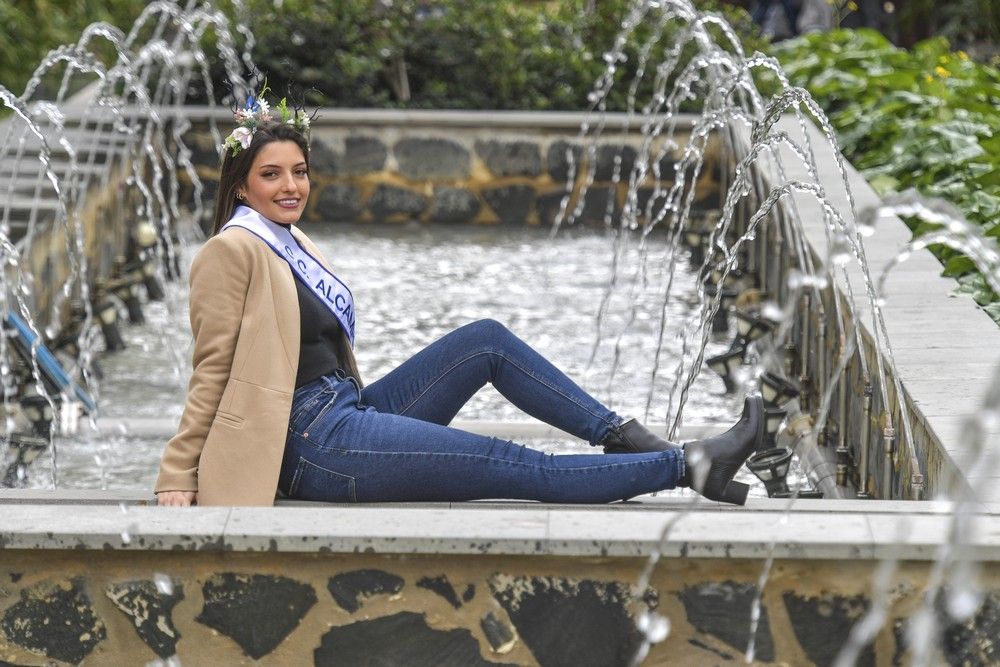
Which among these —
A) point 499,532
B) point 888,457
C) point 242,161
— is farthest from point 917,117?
point 499,532

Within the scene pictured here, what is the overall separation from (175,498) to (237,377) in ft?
1.09

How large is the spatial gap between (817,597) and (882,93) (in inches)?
286

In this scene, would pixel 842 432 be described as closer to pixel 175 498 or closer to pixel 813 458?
pixel 813 458

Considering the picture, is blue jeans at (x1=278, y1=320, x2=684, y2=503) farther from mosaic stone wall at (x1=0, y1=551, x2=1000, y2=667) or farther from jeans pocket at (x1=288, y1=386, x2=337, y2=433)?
mosaic stone wall at (x1=0, y1=551, x2=1000, y2=667)

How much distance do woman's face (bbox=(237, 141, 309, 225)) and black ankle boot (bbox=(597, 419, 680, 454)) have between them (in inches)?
40.0

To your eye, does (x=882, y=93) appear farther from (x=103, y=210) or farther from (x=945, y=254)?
(x=103, y=210)

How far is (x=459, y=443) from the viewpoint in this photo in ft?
12.6

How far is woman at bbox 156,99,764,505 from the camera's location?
3.82m

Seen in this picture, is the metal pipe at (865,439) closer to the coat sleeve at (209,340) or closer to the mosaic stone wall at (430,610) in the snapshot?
the mosaic stone wall at (430,610)

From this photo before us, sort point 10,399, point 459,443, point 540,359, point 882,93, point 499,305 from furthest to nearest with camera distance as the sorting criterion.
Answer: point 882,93 < point 499,305 < point 10,399 < point 540,359 < point 459,443

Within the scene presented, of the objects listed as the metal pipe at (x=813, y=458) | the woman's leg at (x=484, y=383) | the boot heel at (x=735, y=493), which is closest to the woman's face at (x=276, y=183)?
the woman's leg at (x=484, y=383)

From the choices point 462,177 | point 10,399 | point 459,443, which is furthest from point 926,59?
point 459,443

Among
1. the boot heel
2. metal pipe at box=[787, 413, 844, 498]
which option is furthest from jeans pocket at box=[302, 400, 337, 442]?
metal pipe at box=[787, 413, 844, 498]

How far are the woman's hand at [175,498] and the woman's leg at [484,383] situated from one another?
66 centimetres
